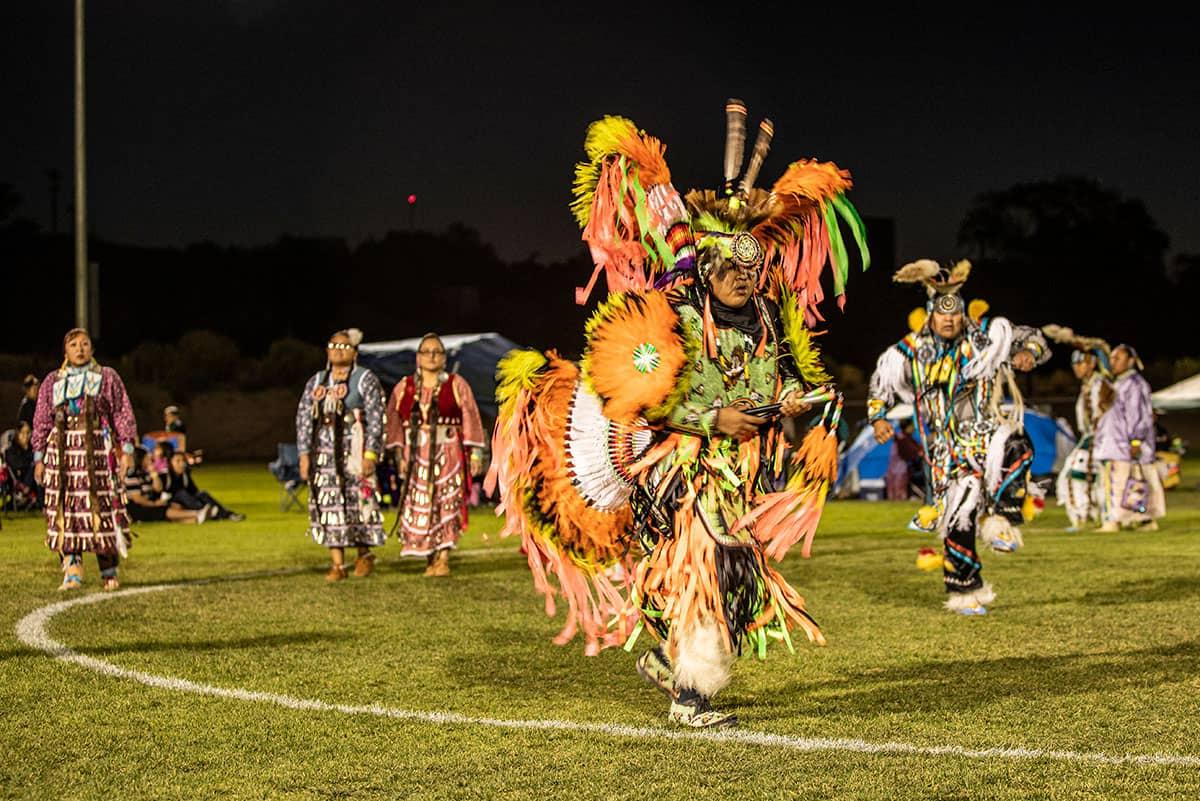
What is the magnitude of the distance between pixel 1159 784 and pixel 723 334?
251cm

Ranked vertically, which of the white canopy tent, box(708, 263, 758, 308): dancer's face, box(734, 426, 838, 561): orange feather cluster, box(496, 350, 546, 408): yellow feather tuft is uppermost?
box(708, 263, 758, 308): dancer's face

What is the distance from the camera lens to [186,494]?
20406 mm

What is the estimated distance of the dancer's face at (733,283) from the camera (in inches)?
269

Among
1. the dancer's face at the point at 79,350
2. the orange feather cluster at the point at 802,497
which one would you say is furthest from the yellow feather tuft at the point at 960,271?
the dancer's face at the point at 79,350

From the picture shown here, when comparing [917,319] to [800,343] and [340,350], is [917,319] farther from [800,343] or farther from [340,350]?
[340,350]

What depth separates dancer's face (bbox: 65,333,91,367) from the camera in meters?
11.6

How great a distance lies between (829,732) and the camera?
6496 mm

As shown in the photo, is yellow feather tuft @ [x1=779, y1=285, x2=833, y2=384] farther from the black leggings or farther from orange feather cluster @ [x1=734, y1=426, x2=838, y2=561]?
the black leggings

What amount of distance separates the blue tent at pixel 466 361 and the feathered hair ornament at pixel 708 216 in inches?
695

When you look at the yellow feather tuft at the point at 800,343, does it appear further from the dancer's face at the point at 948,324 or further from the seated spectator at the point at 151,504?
the seated spectator at the point at 151,504

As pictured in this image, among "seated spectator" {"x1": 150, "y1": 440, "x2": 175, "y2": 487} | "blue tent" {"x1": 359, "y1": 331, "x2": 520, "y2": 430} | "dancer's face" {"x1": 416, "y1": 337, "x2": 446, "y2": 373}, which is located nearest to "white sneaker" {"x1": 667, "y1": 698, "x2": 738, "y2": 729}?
"dancer's face" {"x1": 416, "y1": 337, "x2": 446, "y2": 373}

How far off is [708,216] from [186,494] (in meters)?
14.7

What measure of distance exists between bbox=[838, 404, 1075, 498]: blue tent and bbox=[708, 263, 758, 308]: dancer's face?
16883mm

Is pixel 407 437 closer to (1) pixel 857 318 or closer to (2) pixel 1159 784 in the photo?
(2) pixel 1159 784
